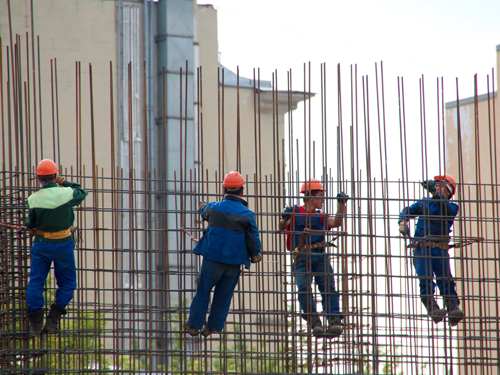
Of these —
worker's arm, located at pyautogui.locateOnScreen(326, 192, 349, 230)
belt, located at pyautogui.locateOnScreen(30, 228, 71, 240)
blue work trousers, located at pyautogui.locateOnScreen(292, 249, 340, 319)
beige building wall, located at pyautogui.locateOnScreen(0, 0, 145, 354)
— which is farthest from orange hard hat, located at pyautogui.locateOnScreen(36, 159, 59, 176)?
beige building wall, located at pyautogui.locateOnScreen(0, 0, 145, 354)

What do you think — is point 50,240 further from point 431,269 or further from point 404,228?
point 431,269

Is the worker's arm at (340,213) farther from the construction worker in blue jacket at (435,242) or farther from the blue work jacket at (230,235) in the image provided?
the blue work jacket at (230,235)

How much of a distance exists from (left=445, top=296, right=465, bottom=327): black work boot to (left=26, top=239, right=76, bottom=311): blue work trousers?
5.42 meters

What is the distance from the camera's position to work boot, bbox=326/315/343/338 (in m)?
8.99

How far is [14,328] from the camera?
886 centimetres

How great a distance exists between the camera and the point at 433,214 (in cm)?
972

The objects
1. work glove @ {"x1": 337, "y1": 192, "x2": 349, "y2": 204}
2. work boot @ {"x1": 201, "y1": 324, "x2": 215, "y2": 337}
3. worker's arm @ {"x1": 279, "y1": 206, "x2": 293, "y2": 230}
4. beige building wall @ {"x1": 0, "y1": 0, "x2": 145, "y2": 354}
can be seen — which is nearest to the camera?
work boot @ {"x1": 201, "y1": 324, "x2": 215, "y2": 337}

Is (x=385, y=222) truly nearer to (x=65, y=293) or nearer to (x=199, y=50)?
(x=65, y=293)

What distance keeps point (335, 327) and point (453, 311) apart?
5.88ft

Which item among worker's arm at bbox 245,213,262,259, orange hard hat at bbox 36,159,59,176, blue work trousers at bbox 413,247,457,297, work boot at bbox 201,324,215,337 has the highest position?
orange hard hat at bbox 36,159,59,176

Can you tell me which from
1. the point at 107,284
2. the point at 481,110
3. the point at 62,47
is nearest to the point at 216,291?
the point at 481,110

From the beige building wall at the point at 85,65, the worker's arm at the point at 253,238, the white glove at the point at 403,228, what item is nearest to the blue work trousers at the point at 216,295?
the worker's arm at the point at 253,238

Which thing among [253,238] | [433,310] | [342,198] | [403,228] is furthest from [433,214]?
[253,238]

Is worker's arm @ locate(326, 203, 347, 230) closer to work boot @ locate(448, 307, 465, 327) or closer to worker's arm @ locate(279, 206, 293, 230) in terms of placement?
worker's arm @ locate(279, 206, 293, 230)
